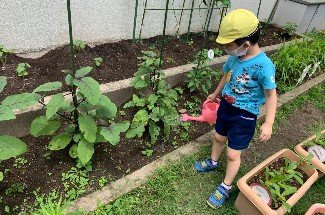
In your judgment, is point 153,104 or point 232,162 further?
point 153,104

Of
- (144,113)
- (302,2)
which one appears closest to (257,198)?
(144,113)

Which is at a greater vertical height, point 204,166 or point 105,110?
point 105,110

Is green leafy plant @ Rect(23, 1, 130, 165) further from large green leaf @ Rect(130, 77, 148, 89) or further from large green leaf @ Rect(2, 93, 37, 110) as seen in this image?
large green leaf @ Rect(130, 77, 148, 89)

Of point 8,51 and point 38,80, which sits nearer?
point 38,80

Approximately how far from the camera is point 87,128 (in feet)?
6.29

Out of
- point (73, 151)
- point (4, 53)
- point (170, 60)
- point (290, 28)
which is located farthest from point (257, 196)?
point (290, 28)

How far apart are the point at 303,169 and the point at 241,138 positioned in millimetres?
629

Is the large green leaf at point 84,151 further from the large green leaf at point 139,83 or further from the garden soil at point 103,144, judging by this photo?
the large green leaf at point 139,83

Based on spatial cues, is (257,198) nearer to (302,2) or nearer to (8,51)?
(8,51)

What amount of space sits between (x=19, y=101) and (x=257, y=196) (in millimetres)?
1666

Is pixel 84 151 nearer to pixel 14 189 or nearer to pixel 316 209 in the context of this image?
pixel 14 189

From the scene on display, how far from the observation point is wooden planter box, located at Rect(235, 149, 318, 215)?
6.12 feet

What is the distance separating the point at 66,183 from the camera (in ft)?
6.68

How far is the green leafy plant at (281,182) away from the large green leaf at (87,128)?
125cm
